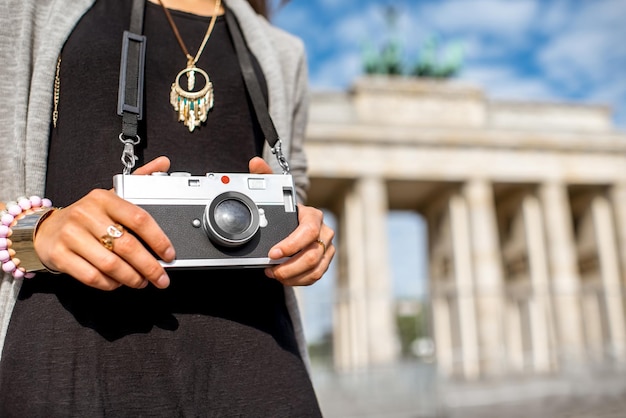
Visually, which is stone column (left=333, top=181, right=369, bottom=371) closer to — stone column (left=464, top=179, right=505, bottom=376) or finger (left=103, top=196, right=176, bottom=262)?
stone column (left=464, top=179, right=505, bottom=376)

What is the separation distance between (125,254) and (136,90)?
0.49 m

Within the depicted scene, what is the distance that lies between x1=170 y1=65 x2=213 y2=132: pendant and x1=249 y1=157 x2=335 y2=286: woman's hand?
361mm

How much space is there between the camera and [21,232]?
1.19 meters

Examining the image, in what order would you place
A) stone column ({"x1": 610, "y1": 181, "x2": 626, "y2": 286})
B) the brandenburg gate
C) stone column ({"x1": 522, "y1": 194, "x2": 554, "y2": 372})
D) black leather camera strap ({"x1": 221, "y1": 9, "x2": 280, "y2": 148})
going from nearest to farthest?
black leather camera strap ({"x1": 221, "y1": 9, "x2": 280, "y2": 148})
the brandenburg gate
stone column ({"x1": 522, "y1": 194, "x2": 554, "y2": 372})
stone column ({"x1": 610, "y1": 181, "x2": 626, "y2": 286})

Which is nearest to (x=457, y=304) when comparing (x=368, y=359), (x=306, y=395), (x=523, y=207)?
(x=368, y=359)

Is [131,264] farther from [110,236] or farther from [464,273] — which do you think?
[464,273]

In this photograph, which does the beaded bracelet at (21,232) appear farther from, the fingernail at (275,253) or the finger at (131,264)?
the fingernail at (275,253)

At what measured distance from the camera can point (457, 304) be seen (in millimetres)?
23359

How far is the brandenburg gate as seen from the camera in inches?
894

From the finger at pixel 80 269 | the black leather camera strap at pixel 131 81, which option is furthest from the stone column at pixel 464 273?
the finger at pixel 80 269

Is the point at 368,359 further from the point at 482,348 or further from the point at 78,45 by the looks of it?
the point at 78,45

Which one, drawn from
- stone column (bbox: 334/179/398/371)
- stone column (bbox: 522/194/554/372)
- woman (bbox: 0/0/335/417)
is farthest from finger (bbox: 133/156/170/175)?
stone column (bbox: 522/194/554/372)

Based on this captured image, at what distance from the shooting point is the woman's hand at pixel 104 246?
103 centimetres

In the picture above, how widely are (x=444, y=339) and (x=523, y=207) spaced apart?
686 centimetres
